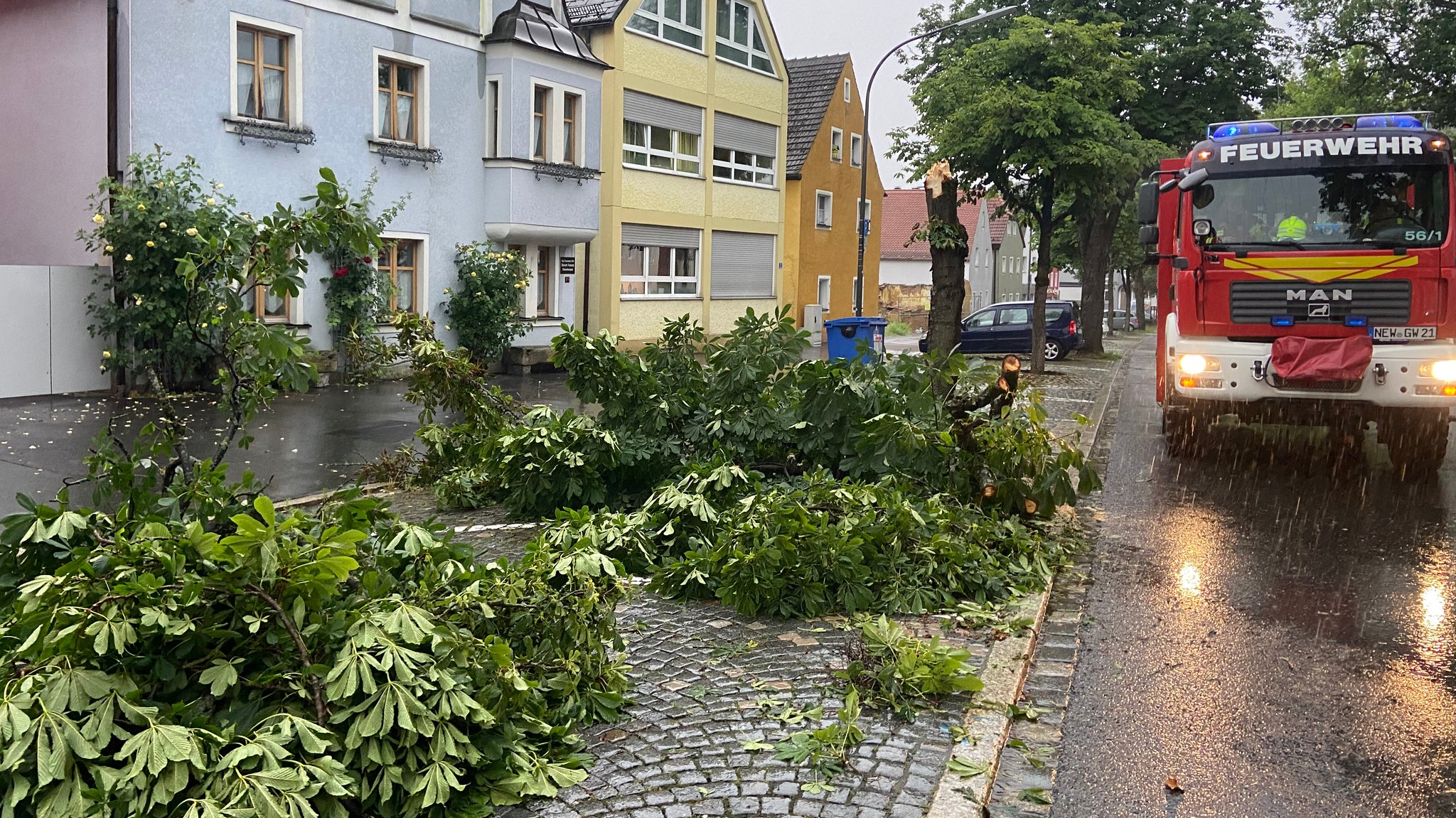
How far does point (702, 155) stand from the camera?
3120cm

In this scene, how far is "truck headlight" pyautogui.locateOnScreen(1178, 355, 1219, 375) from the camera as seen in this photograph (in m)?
11.8

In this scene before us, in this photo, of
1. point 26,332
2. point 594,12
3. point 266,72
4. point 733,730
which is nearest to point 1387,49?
point 594,12

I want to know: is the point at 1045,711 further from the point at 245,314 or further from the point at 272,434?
the point at 272,434

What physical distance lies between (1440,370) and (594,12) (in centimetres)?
2101

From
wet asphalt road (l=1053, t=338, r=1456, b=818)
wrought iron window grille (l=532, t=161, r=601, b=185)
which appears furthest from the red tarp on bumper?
wrought iron window grille (l=532, t=161, r=601, b=185)

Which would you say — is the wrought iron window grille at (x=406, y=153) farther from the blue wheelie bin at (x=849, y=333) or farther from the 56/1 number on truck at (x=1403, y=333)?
the 56/1 number on truck at (x=1403, y=333)

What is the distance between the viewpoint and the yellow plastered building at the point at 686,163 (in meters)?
28.0

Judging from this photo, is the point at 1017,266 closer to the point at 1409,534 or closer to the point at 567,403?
the point at 567,403

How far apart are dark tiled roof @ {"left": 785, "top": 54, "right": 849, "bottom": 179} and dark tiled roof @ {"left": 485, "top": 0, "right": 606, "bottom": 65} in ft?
46.2

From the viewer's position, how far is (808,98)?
40.2 meters

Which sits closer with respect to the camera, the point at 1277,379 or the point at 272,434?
the point at 1277,379

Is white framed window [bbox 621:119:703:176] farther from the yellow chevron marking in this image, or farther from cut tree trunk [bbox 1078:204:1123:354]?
the yellow chevron marking

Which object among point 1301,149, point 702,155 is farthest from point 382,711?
point 702,155

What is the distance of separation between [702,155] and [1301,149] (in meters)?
20.6
